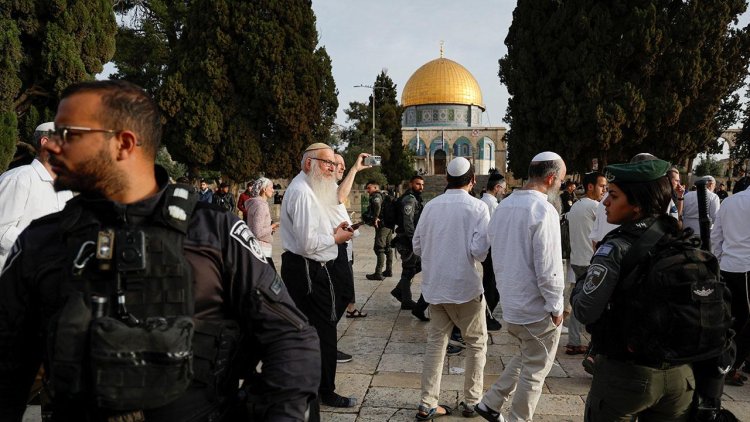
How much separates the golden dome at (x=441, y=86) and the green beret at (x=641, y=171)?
58320 mm

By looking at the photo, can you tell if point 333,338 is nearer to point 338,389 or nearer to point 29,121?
point 338,389

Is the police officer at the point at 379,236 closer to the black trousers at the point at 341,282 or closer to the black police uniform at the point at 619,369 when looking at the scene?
the black trousers at the point at 341,282

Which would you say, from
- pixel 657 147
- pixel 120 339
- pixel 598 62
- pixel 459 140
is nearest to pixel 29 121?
pixel 120 339

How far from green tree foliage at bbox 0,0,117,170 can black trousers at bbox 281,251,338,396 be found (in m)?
15.0

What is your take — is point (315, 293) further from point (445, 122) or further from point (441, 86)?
point (441, 86)

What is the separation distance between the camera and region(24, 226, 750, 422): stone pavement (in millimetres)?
3971

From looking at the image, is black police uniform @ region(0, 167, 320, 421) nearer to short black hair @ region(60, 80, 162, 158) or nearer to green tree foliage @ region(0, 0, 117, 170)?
short black hair @ region(60, 80, 162, 158)

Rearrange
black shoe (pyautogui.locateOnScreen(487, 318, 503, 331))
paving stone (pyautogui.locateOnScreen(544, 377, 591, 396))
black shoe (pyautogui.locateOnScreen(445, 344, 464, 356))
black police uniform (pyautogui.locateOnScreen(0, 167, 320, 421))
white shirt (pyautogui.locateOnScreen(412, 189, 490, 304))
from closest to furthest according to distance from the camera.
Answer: black police uniform (pyautogui.locateOnScreen(0, 167, 320, 421))
white shirt (pyautogui.locateOnScreen(412, 189, 490, 304))
paving stone (pyautogui.locateOnScreen(544, 377, 591, 396))
black shoe (pyautogui.locateOnScreen(445, 344, 464, 356))
black shoe (pyautogui.locateOnScreen(487, 318, 503, 331))

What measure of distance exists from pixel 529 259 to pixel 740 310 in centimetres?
242

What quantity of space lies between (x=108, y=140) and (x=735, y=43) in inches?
976

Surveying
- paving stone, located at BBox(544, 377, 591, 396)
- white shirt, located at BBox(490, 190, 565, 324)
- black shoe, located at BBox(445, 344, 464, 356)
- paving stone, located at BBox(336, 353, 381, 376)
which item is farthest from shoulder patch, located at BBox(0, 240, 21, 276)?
black shoe, located at BBox(445, 344, 464, 356)

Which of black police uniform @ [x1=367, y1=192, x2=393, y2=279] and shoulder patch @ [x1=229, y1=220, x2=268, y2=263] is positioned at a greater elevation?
shoulder patch @ [x1=229, y1=220, x2=268, y2=263]

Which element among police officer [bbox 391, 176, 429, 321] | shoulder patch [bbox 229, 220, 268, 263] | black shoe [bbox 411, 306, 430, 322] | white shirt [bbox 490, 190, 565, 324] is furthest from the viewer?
police officer [bbox 391, 176, 429, 321]

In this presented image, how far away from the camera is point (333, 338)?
389 centimetres
